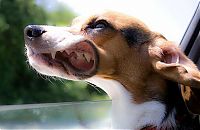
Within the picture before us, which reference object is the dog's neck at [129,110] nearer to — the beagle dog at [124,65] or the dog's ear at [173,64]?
the beagle dog at [124,65]

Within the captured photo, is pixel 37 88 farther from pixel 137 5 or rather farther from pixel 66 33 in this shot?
pixel 66 33

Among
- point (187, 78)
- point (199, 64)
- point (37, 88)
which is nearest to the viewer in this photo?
point (187, 78)

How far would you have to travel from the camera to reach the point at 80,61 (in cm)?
187

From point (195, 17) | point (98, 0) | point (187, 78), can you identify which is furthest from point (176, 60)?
point (98, 0)

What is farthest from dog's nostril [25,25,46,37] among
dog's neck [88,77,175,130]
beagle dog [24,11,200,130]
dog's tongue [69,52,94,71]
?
dog's neck [88,77,175,130]

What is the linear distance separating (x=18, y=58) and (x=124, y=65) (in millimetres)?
4487

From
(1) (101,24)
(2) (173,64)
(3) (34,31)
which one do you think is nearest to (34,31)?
(3) (34,31)

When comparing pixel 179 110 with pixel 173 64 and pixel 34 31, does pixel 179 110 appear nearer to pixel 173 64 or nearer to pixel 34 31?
pixel 173 64

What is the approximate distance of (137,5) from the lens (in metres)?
2.65

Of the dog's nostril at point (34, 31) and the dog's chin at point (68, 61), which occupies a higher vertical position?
the dog's nostril at point (34, 31)

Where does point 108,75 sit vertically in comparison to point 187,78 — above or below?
below

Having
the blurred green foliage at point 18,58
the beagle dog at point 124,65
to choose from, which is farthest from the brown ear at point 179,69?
the blurred green foliage at point 18,58

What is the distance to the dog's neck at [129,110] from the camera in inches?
74.0

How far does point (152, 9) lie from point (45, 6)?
3.94 m
